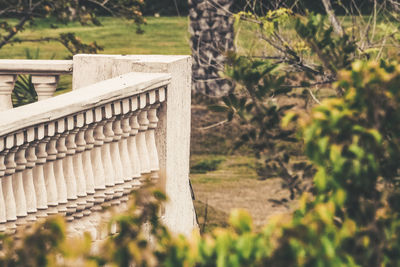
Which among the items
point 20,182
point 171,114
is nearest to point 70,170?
point 20,182

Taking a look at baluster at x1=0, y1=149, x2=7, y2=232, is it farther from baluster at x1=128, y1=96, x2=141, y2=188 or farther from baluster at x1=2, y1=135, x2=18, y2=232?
baluster at x1=128, y1=96, x2=141, y2=188

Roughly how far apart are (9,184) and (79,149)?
1.58ft

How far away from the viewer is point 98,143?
453cm

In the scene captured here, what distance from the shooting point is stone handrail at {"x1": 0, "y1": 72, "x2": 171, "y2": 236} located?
13.5 ft

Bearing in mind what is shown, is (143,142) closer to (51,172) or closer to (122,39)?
(51,172)

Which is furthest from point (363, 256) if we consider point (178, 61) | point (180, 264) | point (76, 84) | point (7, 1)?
point (7, 1)

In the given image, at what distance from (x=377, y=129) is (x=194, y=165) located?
11.4m

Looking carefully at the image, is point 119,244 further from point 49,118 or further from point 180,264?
point 49,118

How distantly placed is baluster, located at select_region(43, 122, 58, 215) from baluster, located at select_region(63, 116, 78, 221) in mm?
96

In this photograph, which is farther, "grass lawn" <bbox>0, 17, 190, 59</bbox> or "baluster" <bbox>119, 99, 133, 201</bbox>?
"grass lawn" <bbox>0, 17, 190, 59</bbox>

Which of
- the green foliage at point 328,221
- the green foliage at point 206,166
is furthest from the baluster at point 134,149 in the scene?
the green foliage at point 206,166

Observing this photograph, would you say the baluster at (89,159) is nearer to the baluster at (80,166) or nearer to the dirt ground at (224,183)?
the baluster at (80,166)

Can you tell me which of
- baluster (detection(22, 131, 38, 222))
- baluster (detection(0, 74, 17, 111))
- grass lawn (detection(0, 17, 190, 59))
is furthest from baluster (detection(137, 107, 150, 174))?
grass lawn (detection(0, 17, 190, 59))

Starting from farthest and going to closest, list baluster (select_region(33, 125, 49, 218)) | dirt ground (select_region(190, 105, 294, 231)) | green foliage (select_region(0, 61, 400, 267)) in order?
dirt ground (select_region(190, 105, 294, 231))
baluster (select_region(33, 125, 49, 218))
green foliage (select_region(0, 61, 400, 267))
